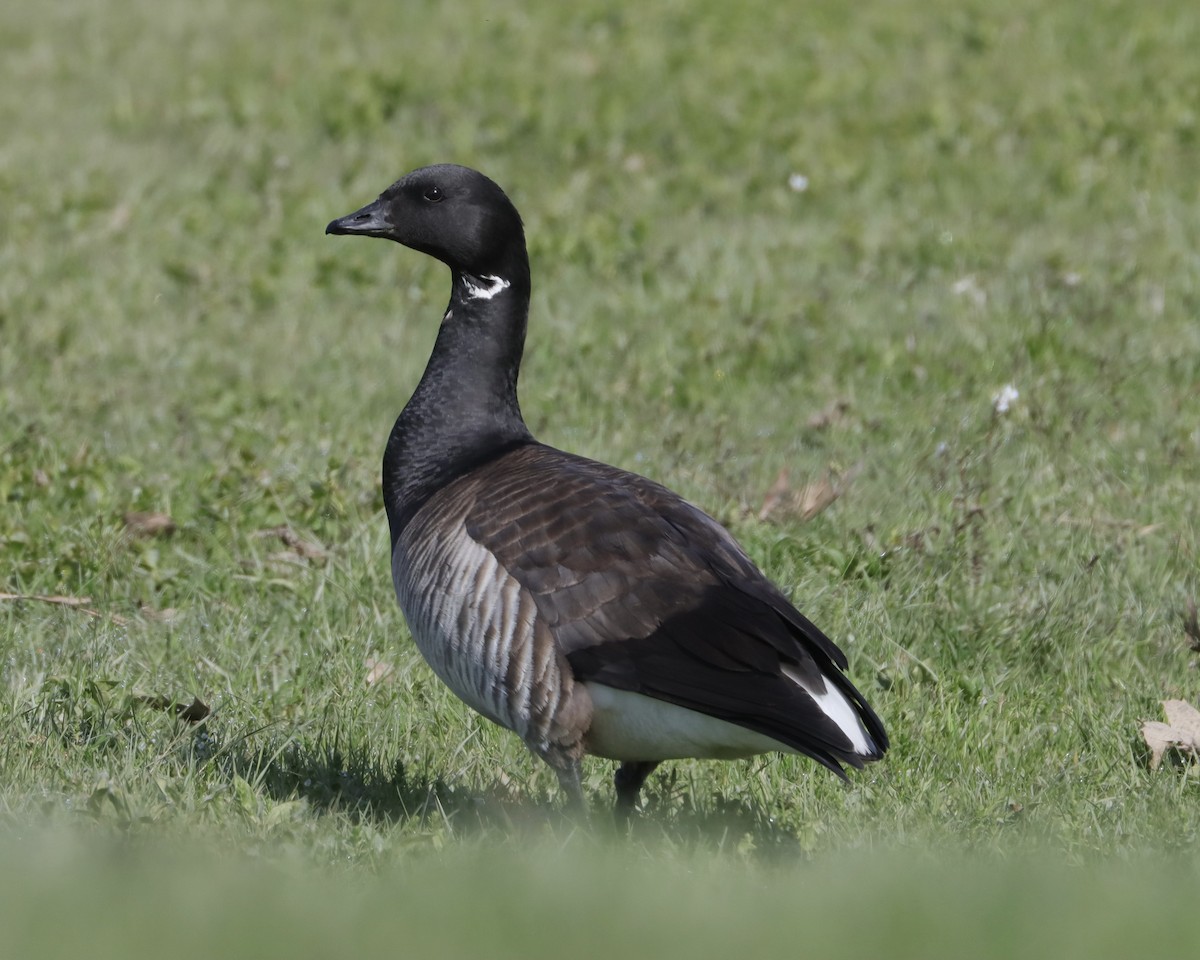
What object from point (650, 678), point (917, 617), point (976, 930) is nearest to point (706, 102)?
point (917, 617)

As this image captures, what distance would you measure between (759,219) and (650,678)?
7.27 m

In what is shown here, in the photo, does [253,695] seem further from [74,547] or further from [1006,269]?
[1006,269]

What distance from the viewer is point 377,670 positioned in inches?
236

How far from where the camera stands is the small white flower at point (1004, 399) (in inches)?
311

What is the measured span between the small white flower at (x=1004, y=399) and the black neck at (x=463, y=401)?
2935 millimetres

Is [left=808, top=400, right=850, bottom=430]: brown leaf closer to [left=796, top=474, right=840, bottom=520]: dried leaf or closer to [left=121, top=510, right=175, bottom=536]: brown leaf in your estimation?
[left=796, top=474, right=840, bottom=520]: dried leaf

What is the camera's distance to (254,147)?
1234cm

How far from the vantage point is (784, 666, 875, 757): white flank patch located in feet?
14.6

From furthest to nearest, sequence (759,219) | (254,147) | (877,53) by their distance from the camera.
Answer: (877,53)
(254,147)
(759,219)

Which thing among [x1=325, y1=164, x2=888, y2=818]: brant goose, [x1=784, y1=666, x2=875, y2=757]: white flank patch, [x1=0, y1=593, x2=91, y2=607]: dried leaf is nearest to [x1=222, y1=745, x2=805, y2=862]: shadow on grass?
[x1=325, y1=164, x2=888, y2=818]: brant goose

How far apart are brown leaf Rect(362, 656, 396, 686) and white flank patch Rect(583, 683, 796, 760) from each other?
134 cm

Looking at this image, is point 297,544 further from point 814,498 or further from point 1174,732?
point 1174,732

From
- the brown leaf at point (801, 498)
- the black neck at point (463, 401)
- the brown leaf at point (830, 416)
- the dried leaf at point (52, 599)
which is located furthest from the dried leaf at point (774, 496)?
the dried leaf at point (52, 599)

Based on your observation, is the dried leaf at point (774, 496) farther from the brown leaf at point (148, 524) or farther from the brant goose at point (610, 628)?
the brown leaf at point (148, 524)
